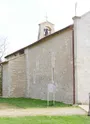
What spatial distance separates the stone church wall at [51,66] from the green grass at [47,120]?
7856 millimetres

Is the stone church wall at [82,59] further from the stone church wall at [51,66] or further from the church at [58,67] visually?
the stone church wall at [51,66]

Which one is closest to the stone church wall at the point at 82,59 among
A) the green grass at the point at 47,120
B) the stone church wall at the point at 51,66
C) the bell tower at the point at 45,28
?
the stone church wall at the point at 51,66

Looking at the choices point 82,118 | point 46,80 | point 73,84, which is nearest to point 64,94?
point 73,84

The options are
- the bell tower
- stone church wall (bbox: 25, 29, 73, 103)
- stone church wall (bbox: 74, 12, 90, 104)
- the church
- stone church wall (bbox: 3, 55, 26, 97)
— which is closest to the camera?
stone church wall (bbox: 74, 12, 90, 104)

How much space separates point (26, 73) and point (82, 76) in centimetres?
1153

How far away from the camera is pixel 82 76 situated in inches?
880

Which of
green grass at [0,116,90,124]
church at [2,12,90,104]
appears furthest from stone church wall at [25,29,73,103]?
green grass at [0,116,90,124]

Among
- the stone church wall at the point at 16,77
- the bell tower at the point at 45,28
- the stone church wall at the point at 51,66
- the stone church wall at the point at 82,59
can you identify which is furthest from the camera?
the bell tower at the point at 45,28

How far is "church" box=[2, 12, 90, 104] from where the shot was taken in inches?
882

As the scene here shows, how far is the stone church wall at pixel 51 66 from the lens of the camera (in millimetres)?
23406

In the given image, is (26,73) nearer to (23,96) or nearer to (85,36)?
(23,96)

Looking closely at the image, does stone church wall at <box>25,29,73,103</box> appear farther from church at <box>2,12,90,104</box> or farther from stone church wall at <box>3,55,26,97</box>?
stone church wall at <box>3,55,26,97</box>

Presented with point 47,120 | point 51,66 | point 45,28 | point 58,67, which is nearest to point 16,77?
point 51,66

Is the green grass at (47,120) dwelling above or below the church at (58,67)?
below
